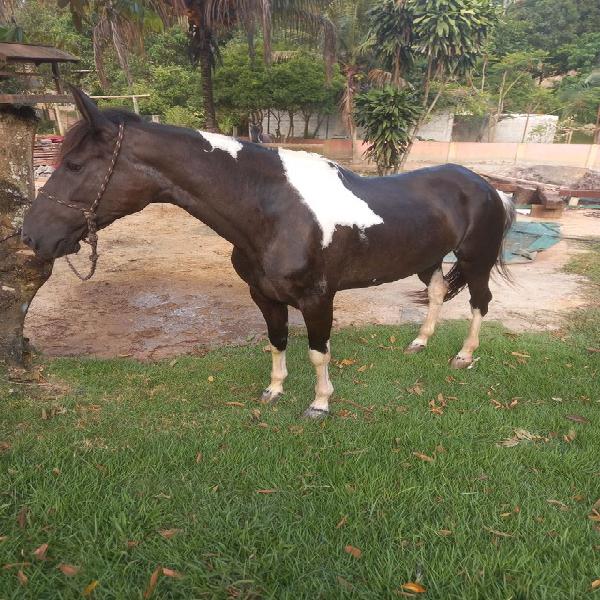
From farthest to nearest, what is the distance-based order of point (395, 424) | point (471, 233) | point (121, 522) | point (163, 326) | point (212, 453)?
1. point (163, 326)
2. point (471, 233)
3. point (395, 424)
4. point (212, 453)
5. point (121, 522)

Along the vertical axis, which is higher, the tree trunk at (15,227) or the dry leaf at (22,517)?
the tree trunk at (15,227)

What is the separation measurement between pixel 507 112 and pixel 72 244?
105ft

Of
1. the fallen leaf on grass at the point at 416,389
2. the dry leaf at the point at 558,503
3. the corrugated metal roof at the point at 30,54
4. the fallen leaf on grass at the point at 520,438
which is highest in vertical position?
the corrugated metal roof at the point at 30,54

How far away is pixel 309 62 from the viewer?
22.1 meters

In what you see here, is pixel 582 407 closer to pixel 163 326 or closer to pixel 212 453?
pixel 212 453

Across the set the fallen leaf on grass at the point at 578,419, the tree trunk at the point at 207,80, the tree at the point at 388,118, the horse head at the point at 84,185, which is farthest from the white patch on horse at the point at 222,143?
the tree at the point at 388,118

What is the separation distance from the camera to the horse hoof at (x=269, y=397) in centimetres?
381

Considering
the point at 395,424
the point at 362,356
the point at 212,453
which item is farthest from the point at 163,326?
the point at 395,424

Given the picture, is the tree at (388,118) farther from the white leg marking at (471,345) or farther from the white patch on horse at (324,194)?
the white patch on horse at (324,194)

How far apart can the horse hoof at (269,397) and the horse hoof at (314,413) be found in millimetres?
314

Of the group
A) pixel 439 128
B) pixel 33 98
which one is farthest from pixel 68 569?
pixel 439 128

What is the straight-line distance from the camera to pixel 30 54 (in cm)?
329

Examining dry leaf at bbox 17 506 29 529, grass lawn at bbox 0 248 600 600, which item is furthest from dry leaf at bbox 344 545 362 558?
dry leaf at bbox 17 506 29 529

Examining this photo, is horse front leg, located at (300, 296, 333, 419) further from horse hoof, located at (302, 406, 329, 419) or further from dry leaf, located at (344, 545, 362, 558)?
dry leaf, located at (344, 545, 362, 558)
